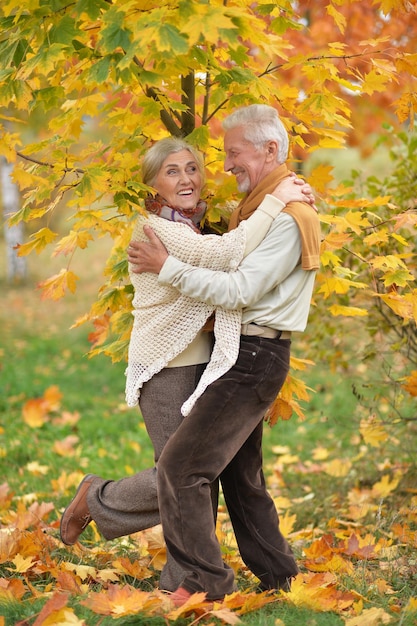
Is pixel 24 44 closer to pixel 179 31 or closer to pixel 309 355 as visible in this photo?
pixel 179 31

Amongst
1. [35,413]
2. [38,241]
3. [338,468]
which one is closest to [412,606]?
[38,241]

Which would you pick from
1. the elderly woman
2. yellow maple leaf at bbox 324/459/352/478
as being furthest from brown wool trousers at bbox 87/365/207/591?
yellow maple leaf at bbox 324/459/352/478

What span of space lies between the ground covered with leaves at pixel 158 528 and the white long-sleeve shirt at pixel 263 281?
1066 millimetres

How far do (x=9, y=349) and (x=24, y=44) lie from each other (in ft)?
23.8

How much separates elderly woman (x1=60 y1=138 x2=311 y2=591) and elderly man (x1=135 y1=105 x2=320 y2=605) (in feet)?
0.19

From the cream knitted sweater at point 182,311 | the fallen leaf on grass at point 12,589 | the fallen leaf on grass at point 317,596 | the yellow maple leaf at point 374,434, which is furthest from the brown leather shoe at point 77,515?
the yellow maple leaf at point 374,434

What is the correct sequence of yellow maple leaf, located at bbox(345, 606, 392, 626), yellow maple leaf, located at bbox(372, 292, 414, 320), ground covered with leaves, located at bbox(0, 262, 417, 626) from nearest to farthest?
yellow maple leaf, located at bbox(345, 606, 392, 626) → ground covered with leaves, located at bbox(0, 262, 417, 626) → yellow maple leaf, located at bbox(372, 292, 414, 320)

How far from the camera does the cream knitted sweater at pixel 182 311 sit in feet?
10.1

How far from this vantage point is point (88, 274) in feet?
54.2

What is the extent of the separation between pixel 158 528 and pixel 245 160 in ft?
7.19

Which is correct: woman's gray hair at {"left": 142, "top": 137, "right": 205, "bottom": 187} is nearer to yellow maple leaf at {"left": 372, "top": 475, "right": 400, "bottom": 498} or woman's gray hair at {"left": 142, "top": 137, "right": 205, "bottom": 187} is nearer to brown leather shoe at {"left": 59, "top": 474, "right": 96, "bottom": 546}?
brown leather shoe at {"left": 59, "top": 474, "right": 96, "bottom": 546}

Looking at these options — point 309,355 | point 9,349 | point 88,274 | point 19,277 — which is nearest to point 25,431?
point 309,355

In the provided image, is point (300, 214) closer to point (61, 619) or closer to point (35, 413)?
point (61, 619)

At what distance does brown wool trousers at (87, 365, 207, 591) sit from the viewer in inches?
129
